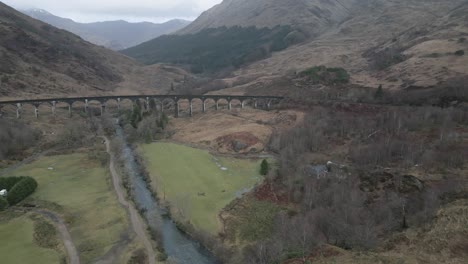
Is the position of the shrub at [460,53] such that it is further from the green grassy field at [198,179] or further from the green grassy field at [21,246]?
the green grassy field at [21,246]

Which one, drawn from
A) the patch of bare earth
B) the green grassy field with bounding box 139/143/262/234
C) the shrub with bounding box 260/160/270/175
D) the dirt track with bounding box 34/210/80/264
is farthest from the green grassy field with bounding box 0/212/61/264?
the patch of bare earth

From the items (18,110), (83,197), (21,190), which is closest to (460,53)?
(83,197)

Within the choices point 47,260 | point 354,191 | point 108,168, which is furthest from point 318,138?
point 47,260

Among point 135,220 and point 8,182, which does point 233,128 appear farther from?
point 8,182

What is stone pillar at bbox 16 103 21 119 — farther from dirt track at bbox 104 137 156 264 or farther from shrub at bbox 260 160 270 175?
shrub at bbox 260 160 270 175

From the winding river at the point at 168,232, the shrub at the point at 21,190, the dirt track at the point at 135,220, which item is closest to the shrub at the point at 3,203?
the shrub at the point at 21,190

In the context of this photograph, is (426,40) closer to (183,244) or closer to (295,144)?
(295,144)
